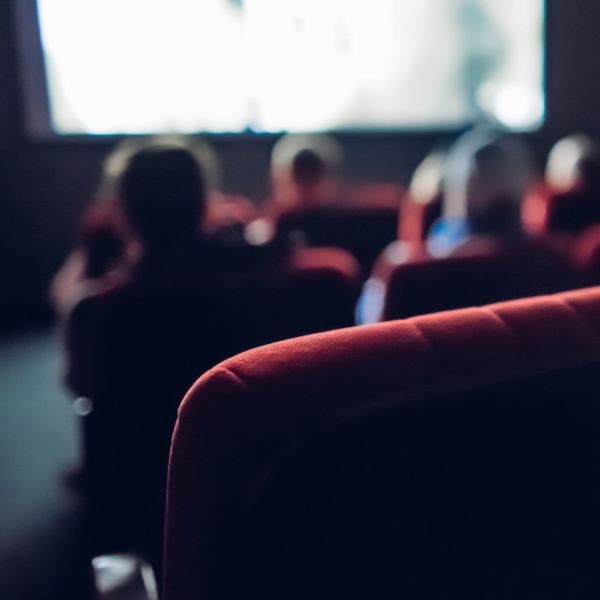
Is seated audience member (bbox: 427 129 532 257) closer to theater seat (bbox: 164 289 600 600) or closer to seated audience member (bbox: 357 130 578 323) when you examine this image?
seated audience member (bbox: 357 130 578 323)

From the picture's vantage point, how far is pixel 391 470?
0.57 metres

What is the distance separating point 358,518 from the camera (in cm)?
58

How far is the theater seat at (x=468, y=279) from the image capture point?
1627 millimetres

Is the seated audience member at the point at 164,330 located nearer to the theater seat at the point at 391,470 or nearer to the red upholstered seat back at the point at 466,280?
the red upholstered seat back at the point at 466,280

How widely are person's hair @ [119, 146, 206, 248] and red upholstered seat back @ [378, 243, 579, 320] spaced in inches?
21.4

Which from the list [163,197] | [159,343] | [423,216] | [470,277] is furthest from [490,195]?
[159,343]

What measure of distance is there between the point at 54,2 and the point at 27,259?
171cm

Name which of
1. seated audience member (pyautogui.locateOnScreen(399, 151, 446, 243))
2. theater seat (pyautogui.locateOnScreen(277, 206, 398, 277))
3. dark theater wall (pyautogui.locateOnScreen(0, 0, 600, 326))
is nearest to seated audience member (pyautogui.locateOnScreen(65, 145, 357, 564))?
theater seat (pyautogui.locateOnScreen(277, 206, 398, 277))

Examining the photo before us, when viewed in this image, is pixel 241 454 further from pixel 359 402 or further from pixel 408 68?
pixel 408 68

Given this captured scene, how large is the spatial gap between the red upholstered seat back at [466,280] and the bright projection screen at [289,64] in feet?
13.0

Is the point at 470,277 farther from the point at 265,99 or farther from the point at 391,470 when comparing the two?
the point at 265,99

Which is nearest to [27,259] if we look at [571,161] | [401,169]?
[401,169]

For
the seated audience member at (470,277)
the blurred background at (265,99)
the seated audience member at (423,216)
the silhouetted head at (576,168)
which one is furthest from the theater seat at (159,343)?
the blurred background at (265,99)

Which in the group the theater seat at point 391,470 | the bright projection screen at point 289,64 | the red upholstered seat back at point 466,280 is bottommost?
the red upholstered seat back at point 466,280
